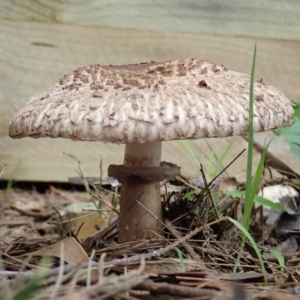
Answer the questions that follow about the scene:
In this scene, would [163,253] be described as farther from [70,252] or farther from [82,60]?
[82,60]

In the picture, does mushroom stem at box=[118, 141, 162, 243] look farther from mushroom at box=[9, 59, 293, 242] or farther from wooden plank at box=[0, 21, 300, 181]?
wooden plank at box=[0, 21, 300, 181]

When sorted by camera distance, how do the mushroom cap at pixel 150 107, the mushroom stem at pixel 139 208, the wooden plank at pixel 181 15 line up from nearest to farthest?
the mushroom cap at pixel 150 107 < the mushroom stem at pixel 139 208 < the wooden plank at pixel 181 15

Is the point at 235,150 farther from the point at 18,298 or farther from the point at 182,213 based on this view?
the point at 18,298

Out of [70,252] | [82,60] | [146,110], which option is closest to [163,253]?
[70,252]

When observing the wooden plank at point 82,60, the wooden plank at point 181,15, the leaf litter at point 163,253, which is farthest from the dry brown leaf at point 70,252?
the wooden plank at point 181,15

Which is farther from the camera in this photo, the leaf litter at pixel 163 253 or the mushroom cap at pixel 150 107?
the mushroom cap at pixel 150 107

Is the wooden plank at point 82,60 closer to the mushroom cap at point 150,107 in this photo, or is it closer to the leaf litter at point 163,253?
the leaf litter at point 163,253
